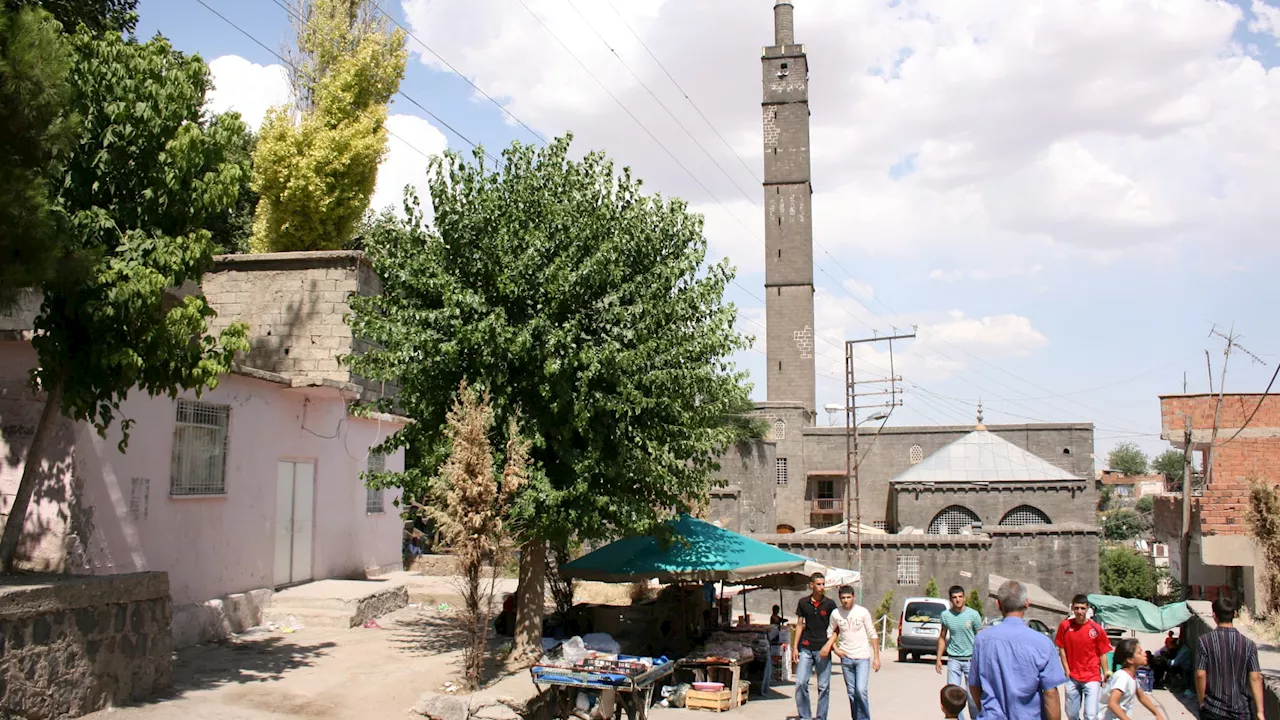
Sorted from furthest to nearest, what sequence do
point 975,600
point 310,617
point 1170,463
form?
point 1170,463 < point 975,600 < point 310,617

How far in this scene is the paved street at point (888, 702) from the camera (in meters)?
10.7

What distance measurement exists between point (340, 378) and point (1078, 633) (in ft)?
36.8

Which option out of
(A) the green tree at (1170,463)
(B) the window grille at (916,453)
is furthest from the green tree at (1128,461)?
(B) the window grille at (916,453)

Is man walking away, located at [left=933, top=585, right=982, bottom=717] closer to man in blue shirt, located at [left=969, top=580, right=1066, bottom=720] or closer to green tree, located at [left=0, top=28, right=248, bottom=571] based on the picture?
man in blue shirt, located at [left=969, top=580, right=1066, bottom=720]

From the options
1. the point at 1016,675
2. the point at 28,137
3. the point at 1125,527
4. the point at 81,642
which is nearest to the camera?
the point at 1016,675

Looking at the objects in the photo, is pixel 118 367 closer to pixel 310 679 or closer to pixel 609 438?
pixel 310 679

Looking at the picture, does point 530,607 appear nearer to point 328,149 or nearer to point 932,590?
point 328,149

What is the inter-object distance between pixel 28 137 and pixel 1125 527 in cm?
8681

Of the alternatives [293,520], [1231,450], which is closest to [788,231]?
[1231,450]

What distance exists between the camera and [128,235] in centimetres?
818

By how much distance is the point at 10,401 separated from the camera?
30.7 ft

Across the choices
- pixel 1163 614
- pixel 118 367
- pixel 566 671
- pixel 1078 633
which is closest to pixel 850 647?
Result: pixel 1078 633

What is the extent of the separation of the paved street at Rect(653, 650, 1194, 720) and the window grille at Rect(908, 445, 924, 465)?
43514mm

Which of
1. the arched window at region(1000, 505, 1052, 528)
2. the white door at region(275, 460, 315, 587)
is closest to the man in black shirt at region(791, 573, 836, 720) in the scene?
the white door at region(275, 460, 315, 587)
